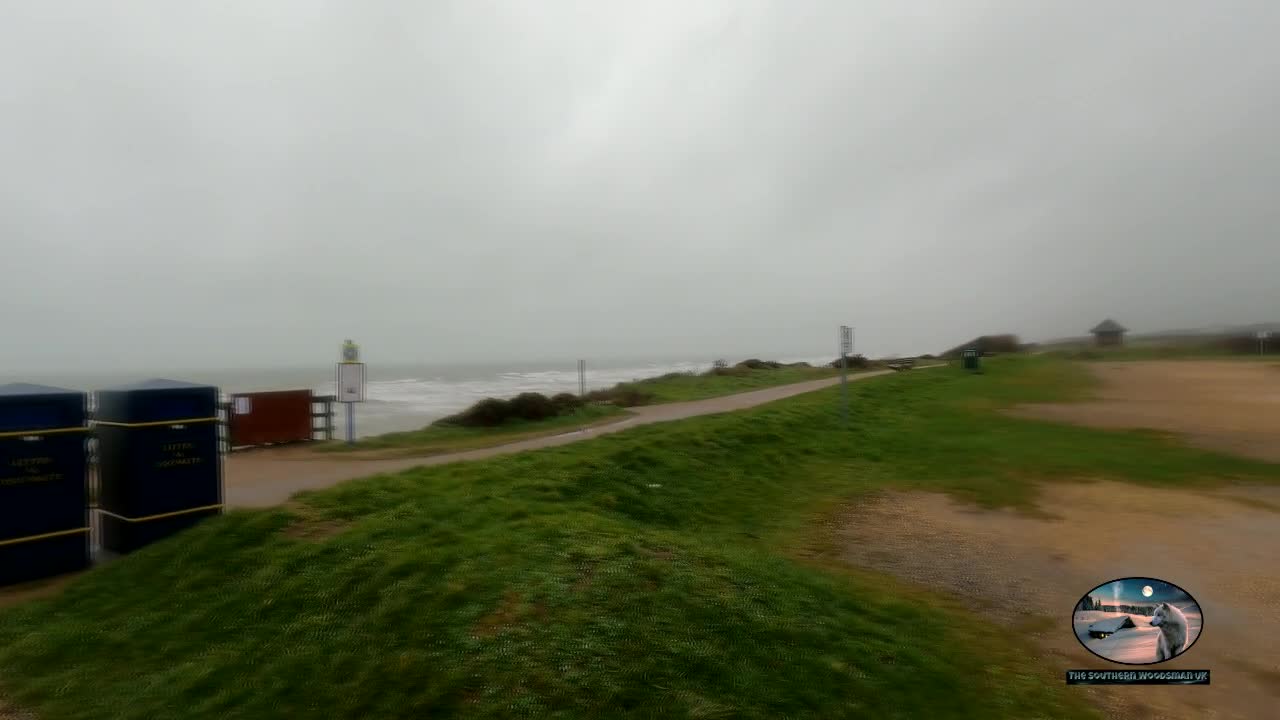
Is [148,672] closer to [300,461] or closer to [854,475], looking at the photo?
[300,461]

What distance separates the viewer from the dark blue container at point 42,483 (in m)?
5.62

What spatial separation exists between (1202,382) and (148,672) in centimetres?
4372

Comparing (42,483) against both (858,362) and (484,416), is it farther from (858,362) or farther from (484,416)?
(858,362)

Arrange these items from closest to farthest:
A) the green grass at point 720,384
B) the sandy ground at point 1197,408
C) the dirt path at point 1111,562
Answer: the dirt path at point 1111,562 → the sandy ground at point 1197,408 → the green grass at point 720,384

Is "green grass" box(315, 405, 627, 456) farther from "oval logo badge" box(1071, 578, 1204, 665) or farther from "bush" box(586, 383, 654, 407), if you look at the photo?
"oval logo badge" box(1071, 578, 1204, 665)

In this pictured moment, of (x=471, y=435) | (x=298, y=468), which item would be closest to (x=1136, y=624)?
(x=298, y=468)

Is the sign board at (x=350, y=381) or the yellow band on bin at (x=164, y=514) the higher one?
the sign board at (x=350, y=381)

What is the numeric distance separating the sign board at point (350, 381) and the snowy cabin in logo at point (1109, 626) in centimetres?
1538

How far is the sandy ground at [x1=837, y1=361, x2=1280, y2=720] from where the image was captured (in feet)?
14.0

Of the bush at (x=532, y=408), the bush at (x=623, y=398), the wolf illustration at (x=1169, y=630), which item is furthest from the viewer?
the bush at (x=623, y=398)

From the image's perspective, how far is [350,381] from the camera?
16.0m

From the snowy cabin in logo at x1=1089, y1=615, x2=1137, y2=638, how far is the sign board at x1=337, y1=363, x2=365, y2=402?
50.5 ft

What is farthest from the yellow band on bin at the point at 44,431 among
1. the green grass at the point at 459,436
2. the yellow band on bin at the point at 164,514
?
the green grass at the point at 459,436

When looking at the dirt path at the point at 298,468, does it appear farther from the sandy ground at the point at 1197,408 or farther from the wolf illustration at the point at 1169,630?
the sandy ground at the point at 1197,408
